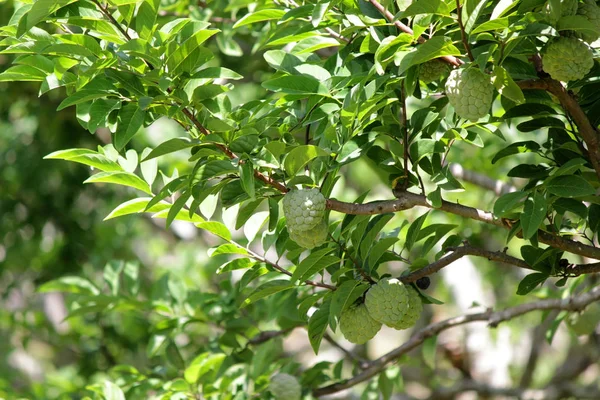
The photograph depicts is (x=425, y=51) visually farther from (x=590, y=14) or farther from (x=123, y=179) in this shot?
(x=123, y=179)

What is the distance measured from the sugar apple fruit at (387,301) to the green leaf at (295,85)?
0.38m

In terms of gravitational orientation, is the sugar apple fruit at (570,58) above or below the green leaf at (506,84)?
above

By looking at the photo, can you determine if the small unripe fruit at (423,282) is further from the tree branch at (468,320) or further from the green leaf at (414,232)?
the tree branch at (468,320)

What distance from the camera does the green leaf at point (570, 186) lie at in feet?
4.20

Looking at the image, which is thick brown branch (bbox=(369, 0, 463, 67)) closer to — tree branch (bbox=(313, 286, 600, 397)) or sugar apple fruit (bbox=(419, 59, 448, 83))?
sugar apple fruit (bbox=(419, 59, 448, 83))

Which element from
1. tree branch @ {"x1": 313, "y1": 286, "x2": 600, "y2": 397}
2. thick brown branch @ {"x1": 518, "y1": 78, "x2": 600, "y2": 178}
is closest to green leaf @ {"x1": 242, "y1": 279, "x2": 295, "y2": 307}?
thick brown branch @ {"x1": 518, "y1": 78, "x2": 600, "y2": 178}

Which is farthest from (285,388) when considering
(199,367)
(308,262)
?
(308,262)

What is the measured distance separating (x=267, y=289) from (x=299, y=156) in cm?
39

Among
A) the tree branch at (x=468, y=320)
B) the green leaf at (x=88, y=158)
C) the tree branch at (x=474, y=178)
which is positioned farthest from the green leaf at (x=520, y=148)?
the tree branch at (x=474, y=178)

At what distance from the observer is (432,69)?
4.40ft

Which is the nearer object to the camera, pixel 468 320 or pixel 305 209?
pixel 305 209

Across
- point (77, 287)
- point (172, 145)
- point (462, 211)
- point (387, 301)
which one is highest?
point (172, 145)

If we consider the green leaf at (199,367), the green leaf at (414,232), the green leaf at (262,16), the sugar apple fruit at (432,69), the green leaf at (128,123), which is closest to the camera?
the green leaf at (128,123)

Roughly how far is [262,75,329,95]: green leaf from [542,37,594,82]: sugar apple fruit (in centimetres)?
40
